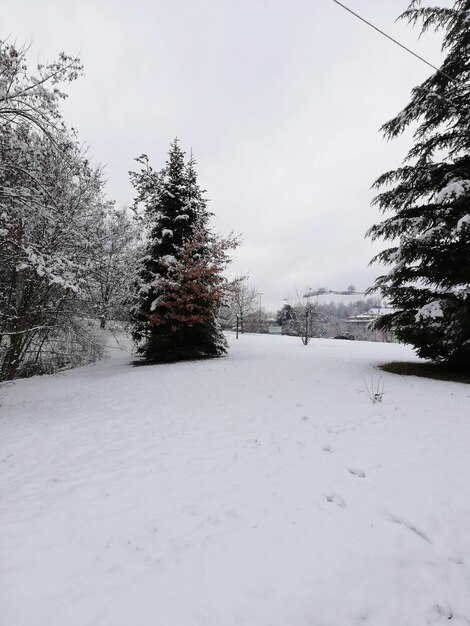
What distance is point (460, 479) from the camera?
354 centimetres

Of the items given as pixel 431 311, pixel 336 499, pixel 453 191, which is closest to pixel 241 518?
pixel 336 499

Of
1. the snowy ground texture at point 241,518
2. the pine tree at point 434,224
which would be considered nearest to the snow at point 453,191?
the pine tree at point 434,224

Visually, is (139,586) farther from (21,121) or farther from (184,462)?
(21,121)

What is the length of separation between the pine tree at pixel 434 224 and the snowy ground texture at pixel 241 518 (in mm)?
2876

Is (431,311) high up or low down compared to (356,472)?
up

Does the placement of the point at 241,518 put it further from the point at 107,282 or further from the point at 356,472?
the point at 107,282

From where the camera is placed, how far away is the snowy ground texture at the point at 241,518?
2240mm

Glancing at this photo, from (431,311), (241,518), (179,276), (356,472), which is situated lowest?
(241,518)

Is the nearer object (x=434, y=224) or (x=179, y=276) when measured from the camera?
(x=434, y=224)

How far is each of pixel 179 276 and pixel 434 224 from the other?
8.66 meters

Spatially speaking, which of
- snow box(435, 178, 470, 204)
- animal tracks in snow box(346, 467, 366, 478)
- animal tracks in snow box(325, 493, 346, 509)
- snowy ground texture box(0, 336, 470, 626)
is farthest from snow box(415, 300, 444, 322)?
animal tracks in snow box(325, 493, 346, 509)

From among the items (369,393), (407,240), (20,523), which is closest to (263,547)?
(20,523)

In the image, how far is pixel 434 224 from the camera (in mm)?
8609

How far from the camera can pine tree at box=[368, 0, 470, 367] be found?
8177 millimetres
